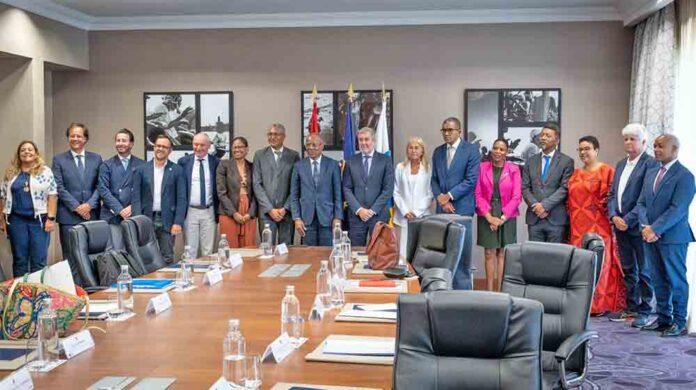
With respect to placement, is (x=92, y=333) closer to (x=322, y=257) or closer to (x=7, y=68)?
(x=322, y=257)

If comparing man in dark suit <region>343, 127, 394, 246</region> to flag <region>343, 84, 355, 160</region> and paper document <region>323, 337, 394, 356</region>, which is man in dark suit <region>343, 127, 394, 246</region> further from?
paper document <region>323, 337, 394, 356</region>

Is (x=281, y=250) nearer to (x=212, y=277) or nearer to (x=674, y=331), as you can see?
(x=212, y=277)

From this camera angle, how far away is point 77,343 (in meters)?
2.52

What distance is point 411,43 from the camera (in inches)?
333

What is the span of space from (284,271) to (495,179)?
11.5 feet

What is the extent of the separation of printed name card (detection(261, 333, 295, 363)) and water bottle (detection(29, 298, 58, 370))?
27.0 inches

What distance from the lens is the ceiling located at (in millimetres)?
7844

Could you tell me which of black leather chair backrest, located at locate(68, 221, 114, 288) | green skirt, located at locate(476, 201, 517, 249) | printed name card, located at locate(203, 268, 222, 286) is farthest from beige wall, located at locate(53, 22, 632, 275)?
printed name card, located at locate(203, 268, 222, 286)

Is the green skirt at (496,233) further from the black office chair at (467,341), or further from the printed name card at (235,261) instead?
the black office chair at (467,341)

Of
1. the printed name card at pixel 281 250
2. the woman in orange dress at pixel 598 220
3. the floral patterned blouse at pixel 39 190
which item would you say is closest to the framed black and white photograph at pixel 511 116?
the woman in orange dress at pixel 598 220

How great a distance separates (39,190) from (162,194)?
3.66 ft

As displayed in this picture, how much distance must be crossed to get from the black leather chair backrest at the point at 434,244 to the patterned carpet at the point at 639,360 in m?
1.23

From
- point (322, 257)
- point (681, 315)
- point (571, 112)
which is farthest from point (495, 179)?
point (322, 257)

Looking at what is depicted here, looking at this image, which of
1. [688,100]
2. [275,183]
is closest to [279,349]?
[275,183]
